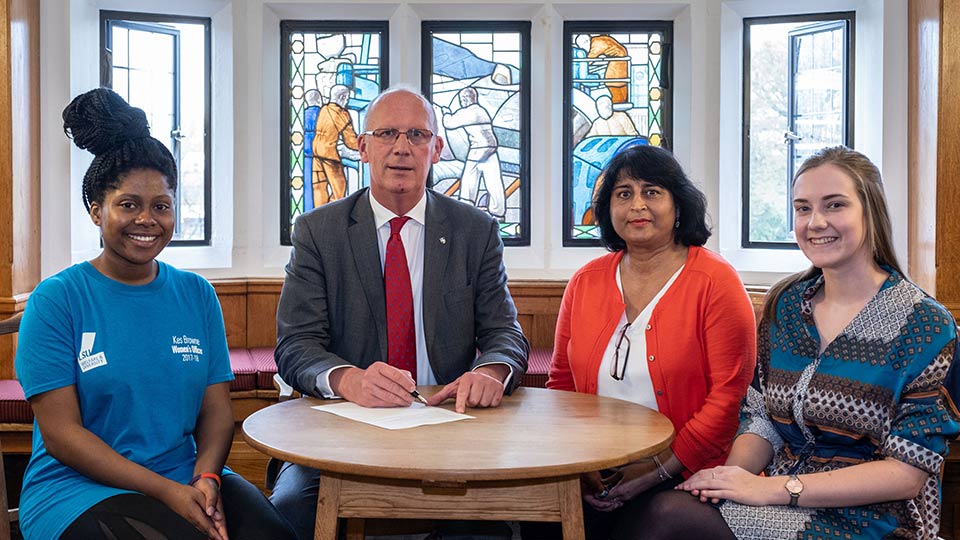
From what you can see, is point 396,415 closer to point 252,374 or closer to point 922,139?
point 252,374

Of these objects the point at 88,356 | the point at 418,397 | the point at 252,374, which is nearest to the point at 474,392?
the point at 418,397

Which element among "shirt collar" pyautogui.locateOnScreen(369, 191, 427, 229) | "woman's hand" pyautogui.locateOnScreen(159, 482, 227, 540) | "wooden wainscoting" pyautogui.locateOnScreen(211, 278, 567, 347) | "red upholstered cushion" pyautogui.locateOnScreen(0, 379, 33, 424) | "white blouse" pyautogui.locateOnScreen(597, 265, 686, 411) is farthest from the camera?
"wooden wainscoting" pyautogui.locateOnScreen(211, 278, 567, 347)

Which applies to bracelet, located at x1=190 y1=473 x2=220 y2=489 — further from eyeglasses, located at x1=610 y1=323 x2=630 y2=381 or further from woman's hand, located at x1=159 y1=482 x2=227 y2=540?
eyeglasses, located at x1=610 y1=323 x2=630 y2=381

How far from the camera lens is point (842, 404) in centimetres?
195

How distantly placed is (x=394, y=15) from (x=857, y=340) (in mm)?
3494

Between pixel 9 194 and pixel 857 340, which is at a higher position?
pixel 9 194

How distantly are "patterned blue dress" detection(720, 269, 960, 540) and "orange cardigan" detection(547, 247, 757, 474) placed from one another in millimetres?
318

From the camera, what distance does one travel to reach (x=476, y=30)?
4.96 metres

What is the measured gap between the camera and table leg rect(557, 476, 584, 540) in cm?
184

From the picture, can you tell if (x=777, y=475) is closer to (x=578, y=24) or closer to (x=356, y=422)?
(x=356, y=422)

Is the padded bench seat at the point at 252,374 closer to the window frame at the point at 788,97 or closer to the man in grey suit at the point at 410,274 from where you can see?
the man in grey suit at the point at 410,274

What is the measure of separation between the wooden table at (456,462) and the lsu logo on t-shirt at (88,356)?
34 centimetres

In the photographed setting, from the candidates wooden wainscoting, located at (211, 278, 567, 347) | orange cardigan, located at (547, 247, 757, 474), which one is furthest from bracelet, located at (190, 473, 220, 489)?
wooden wainscoting, located at (211, 278, 567, 347)

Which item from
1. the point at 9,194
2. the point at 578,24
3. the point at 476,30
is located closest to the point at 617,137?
the point at 578,24
